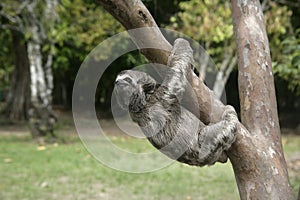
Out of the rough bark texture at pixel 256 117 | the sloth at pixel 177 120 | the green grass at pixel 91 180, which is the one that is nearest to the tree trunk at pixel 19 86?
the green grass at pixel 91 180

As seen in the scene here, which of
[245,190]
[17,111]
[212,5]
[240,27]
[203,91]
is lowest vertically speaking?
[17,111]

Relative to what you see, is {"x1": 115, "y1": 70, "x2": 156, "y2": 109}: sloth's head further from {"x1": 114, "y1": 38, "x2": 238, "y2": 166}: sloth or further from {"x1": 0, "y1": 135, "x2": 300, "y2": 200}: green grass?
{"x1": 0, "y1": 135, "x2": 300, "y2": 200}: green grass

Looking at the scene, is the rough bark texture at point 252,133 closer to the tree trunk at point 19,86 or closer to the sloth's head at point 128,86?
the sloth's head at point 128,86

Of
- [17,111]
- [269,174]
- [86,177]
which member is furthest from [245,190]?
[17,111]

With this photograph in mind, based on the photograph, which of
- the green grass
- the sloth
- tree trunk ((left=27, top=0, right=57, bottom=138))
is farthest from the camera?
tree trunk ((left=27, top=0, right=57, bottom=138))

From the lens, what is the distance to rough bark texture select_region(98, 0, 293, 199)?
2.05 meters

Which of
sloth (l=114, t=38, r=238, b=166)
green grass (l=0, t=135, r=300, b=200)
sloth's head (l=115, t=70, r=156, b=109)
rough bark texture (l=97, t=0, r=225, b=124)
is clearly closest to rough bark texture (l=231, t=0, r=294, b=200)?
sloth (l=114, t=38, r=238, b=166)

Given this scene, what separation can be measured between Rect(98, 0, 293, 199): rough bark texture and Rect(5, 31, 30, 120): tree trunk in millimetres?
12089

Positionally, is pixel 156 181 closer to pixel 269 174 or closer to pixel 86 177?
pixel 86 177

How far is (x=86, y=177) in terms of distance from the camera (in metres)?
6.25

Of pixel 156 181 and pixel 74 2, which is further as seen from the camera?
pixel 74 2

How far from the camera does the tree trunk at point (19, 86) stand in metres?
13.6

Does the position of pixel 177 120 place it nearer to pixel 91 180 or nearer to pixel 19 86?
pixel 91 180

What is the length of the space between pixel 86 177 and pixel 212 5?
5.15 m
